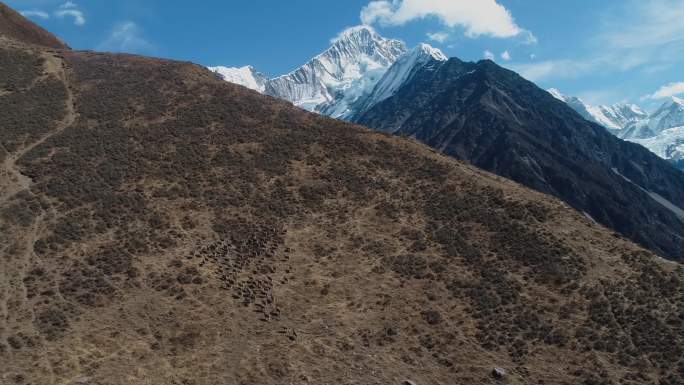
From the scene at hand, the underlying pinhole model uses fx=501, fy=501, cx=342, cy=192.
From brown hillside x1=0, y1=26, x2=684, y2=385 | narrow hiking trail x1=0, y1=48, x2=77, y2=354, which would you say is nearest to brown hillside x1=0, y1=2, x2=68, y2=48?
brown hillside x1=0, y1=26, x2=684, y2=385

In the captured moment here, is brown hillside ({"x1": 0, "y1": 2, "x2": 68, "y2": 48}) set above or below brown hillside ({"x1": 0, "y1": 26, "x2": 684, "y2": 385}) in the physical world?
above

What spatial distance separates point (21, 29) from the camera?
10594 cm

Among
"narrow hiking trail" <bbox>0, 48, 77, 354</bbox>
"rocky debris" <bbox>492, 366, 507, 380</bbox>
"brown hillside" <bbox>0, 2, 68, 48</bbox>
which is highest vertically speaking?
"brown hillside" <bbox>0, 2, 68, 48</bbox>

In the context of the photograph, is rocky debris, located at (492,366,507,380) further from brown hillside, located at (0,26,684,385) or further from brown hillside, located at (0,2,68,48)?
brown hillside, located at (0,2,68,48)

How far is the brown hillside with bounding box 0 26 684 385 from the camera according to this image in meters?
31.1

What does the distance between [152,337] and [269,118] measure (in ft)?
144

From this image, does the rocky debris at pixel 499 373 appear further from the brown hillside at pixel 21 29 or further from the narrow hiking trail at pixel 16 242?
the brown hillside at pixel 21 29

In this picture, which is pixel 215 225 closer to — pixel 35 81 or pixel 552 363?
pixel 552 363

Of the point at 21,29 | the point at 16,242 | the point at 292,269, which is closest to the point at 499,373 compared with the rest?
the point at 292,269

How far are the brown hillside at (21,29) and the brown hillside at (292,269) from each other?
153 feet

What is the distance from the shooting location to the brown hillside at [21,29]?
101 meters

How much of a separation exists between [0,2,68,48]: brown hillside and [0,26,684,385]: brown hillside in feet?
153

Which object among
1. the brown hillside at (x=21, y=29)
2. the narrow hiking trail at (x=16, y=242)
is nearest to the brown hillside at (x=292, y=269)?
the narrow hiking trail at (x=16, y=242)

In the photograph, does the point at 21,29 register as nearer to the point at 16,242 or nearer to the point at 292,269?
the point at 16,242
